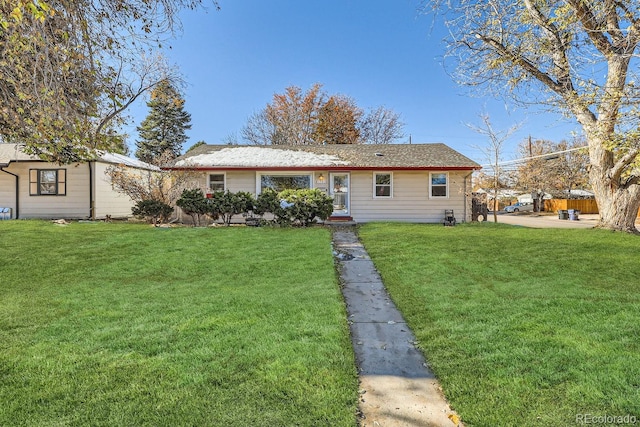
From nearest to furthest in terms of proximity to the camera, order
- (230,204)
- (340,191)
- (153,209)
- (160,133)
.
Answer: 1. (230,204)
2. (153,209)
3. (340,191)
4. (160,133)

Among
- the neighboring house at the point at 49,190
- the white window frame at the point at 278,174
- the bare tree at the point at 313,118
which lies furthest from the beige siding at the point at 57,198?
the bare tree at the point at 313,118

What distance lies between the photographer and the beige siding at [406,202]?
14227 mm

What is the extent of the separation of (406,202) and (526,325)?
35.8 ft

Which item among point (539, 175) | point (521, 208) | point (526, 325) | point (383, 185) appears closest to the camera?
point (526, 325)

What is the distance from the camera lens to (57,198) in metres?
15.2

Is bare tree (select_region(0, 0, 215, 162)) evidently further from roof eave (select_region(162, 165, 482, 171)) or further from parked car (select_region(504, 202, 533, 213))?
parked car (select_region(504, 202, 533, 213))

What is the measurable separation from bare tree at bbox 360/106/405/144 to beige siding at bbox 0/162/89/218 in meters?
22.3

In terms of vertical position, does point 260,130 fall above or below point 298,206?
above

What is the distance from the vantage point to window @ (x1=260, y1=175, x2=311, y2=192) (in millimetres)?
14609

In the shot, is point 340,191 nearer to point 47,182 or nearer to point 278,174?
point 278,174

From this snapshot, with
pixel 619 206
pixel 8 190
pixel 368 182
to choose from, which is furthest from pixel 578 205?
pixel 8 190

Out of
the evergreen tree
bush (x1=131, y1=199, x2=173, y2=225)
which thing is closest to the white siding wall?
bush (x1=131, y1=199, x2=173, y2=225)

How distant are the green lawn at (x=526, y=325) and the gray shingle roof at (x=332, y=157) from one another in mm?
6529

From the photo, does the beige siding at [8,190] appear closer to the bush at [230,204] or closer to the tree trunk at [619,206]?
the bush at [230,204]
